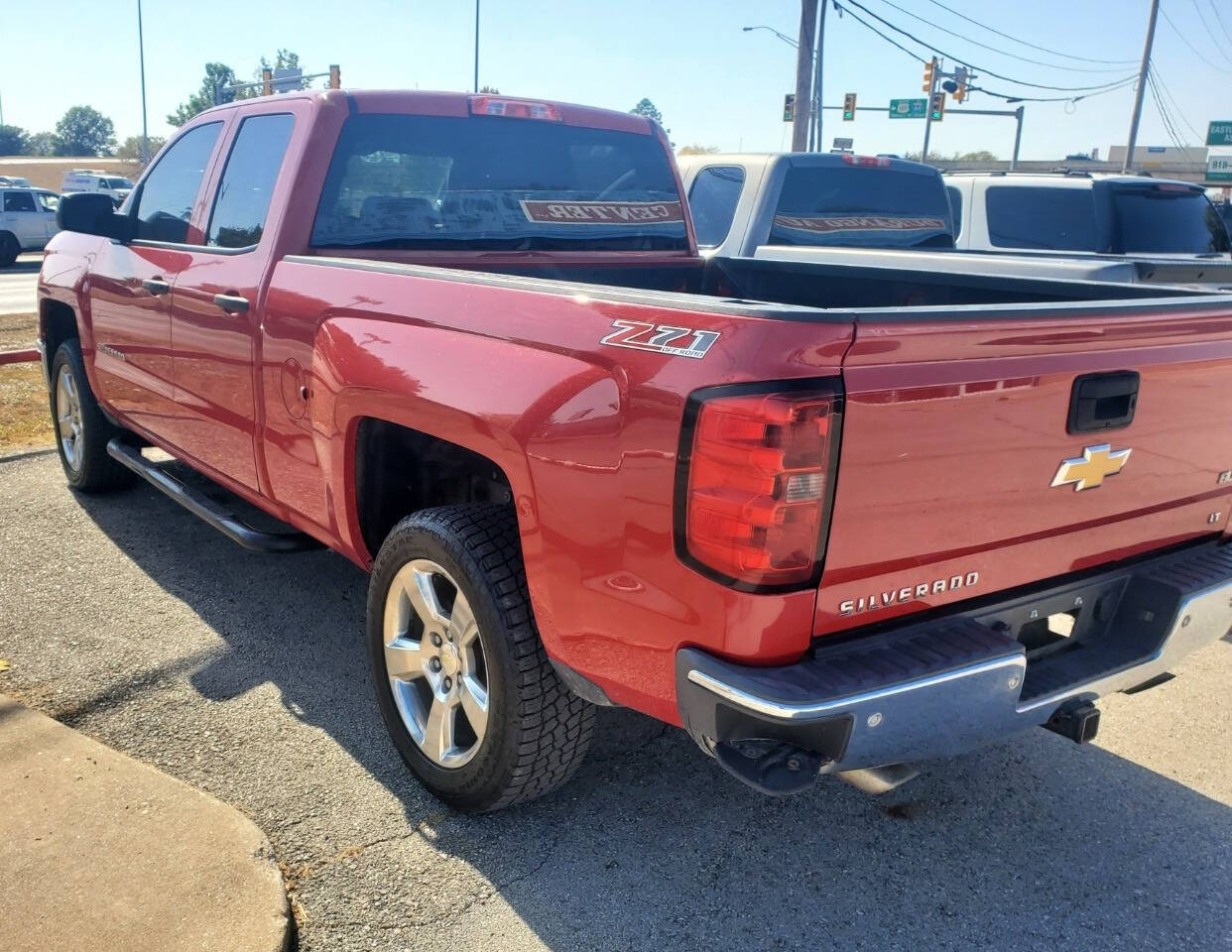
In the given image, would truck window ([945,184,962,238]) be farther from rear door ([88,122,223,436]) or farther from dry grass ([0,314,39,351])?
dry grass ([0,314,39,351])

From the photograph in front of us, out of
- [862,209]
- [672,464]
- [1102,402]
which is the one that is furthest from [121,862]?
[862,209]

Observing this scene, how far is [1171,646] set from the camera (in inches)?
109

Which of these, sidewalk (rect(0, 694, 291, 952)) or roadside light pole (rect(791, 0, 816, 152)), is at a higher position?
roadside light pole (rect(791, 0, 816, 152))

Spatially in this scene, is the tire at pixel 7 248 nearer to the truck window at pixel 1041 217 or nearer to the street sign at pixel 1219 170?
the truck window at pixel 1041 217

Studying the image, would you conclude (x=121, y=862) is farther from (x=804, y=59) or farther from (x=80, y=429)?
(x=804, y=59)

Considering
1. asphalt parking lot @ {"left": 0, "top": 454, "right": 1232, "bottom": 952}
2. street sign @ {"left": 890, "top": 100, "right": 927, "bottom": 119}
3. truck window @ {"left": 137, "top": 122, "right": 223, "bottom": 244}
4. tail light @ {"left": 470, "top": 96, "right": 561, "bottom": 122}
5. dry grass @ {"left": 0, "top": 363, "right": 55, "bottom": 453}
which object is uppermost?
street sign @ {"left": 890, "top": 100, "right": 927, "bottom": 119}

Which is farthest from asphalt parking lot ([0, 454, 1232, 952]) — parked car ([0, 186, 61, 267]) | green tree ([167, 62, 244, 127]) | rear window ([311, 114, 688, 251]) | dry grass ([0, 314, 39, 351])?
green tree ([167, 62, 244, 127])

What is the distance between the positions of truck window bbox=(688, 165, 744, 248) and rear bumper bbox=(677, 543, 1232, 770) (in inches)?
186

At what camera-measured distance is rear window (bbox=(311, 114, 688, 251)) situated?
379 cm

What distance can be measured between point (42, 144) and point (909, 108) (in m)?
126

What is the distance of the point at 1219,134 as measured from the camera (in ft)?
185

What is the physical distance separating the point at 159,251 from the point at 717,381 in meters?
3.26

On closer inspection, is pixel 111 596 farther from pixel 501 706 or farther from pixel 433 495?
pixel 501 706

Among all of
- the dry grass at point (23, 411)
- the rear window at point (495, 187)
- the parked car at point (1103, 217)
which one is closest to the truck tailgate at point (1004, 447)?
the rear window at point (495, 187)
